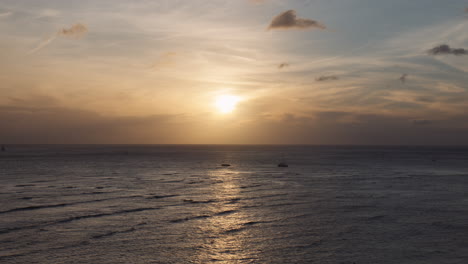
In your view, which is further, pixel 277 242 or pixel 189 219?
pixel 189 219

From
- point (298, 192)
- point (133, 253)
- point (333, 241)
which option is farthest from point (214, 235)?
point (298, 192)

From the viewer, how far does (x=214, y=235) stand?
29703mm

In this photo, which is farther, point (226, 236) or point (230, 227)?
point (230, 227)

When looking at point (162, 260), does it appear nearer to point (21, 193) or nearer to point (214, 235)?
point (214, 235)

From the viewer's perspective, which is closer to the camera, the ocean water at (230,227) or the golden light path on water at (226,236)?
the golden light path on water at (226,236)

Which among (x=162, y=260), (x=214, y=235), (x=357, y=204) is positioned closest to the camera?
(x=162, y=260)

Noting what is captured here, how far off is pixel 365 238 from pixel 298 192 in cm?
2802

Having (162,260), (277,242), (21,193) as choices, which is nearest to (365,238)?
(277,242)

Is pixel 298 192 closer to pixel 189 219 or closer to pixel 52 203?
pixel 189 219

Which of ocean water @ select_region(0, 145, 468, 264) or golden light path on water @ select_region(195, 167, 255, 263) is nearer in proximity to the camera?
golden light path on water @ select_region(195, 167, 255, 263)

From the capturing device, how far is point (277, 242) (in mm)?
27797

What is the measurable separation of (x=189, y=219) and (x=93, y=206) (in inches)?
514

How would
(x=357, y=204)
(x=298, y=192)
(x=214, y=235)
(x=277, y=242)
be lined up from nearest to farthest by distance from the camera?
(x=277, y=242), (x=214, y=235), (x=357, y=204), (x=298, y=192)

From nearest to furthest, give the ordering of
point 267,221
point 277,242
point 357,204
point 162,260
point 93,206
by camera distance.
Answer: point 162,260, point 277,242, point 267,221, point 93,206, point 357,204
